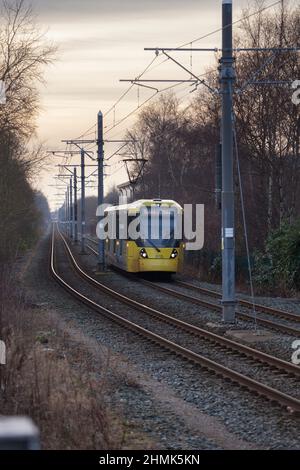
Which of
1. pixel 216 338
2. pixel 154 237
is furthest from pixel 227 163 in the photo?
pixel 154 237

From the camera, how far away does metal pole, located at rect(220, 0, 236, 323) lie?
18172 mm

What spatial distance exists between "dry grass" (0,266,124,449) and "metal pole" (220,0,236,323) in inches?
227

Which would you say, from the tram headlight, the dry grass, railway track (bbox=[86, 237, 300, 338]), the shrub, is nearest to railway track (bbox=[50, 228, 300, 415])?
railway track (bbox=[86, 237, 300, 338])

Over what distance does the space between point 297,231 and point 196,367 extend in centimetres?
1484

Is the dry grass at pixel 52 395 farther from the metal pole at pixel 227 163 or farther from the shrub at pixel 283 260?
the shrub at pixel 283 260

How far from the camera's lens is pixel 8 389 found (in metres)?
9.88

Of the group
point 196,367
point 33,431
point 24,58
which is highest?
point 24,58

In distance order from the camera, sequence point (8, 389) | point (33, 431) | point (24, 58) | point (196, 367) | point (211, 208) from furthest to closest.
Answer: point (211, 208) < point (24, 58) < point (196, 367) < point (8, 389) < point (33, 431)

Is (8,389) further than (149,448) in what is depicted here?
Yes

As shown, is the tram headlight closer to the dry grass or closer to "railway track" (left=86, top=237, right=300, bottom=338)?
"railway track" (left=86, top=237, right=300, bottom=338)

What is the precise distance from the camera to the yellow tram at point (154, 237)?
32031 mm

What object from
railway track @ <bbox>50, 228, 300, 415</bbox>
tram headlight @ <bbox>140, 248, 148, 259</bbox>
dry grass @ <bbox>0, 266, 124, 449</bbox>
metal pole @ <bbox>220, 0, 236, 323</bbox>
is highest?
metal pole @ <bbox>220, 0, 236, 323</bbox>

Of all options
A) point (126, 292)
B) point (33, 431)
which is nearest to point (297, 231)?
point (126, 292)

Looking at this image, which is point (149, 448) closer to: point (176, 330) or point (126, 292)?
point (176, 330)
